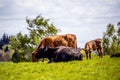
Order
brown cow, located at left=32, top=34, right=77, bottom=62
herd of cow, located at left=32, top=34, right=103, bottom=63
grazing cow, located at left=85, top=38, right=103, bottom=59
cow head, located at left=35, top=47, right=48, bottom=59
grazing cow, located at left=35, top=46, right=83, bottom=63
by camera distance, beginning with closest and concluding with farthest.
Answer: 1. grazing cow, located at left=35, top=46, right=83, bottom=63
2. herd of cow, located at left=32, top=34, right=103, bottom=63
3. cow head, located at left=35, top=47, right=48, bottom=59
4. brown cow, located at left=32, top=34, right=77, bottom=62
5. grazing cow, located at left=85, top=38, right=103, bottom=59

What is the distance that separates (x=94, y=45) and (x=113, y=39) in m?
54.5

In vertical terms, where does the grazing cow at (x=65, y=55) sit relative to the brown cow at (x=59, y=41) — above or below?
below

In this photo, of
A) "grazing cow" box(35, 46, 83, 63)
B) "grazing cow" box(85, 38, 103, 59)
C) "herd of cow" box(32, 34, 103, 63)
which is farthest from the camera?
"grazing cow" box(85, 38, 103, 59)

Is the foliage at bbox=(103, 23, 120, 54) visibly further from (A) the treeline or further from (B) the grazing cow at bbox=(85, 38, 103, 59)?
(B) the grazing cow at bbox=(85, 38, 103, 59)

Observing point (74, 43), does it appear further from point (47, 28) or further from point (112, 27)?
point (112, 27)

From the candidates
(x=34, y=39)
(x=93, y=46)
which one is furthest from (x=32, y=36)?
(x=93, y=46)

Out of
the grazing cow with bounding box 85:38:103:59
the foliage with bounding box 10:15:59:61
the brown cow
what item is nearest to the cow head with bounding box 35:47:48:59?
the brown cow

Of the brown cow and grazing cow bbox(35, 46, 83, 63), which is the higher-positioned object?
the brown cow

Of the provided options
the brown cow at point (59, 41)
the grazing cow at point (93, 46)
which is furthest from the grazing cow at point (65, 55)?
the grazing cow at point (93, 46)

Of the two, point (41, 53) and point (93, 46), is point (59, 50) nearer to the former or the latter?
point (41, 53)

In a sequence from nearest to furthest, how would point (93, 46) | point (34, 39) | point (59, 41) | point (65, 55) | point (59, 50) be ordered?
point (65, 55) → point (59, 50) → point (59, 41) → point (93, 46) → point (34, 39)

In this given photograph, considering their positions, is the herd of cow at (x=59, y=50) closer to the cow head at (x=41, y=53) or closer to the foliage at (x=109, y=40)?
Answer: the cow head at (x=41, y=53)

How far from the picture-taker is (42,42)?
29.0 metres

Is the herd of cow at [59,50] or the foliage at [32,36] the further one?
the foliage at [32,36]
